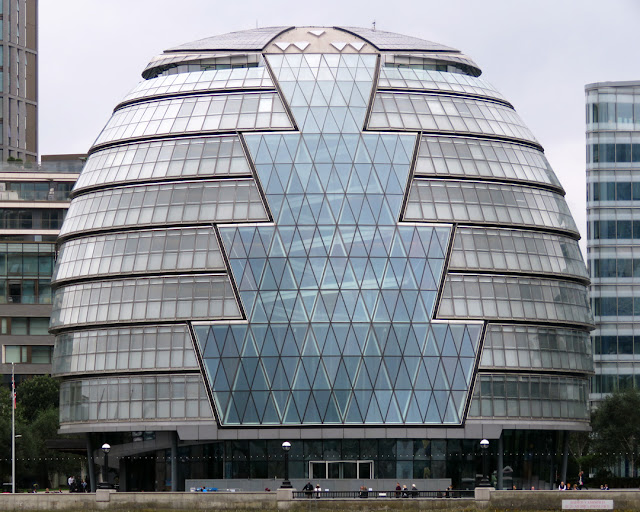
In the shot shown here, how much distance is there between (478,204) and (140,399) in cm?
2489

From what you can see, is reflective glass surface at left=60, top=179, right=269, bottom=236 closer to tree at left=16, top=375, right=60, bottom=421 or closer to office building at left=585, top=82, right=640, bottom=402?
tree at left=16, top=375, right=60, bottom=421

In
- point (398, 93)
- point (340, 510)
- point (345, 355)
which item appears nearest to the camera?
point (340, 510)

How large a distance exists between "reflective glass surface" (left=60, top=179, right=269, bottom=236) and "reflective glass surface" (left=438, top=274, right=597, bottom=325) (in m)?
13.0

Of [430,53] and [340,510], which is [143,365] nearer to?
[340,510]

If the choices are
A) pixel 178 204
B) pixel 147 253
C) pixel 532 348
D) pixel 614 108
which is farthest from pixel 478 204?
pixel 614 108

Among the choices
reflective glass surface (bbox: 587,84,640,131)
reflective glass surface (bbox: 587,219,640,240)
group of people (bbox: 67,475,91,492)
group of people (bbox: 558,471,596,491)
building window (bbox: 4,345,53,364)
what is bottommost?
group of people (bbox: 558,471,596,491)

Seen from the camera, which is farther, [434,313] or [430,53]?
[430,53]

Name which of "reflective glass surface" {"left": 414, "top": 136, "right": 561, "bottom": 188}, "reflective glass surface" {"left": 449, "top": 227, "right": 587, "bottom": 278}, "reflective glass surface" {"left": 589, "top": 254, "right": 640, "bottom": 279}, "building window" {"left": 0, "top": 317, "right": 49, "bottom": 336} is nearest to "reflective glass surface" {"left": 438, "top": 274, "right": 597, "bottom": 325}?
"reflective glass surface" {"left": 449, "top": 227, "right": 587, "bottom": 278}

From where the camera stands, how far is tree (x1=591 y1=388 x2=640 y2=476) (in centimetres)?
13050

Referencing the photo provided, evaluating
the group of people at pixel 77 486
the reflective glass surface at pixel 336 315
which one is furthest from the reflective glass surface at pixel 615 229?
the group of people at pixel 77 486

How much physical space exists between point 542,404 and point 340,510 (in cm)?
2232

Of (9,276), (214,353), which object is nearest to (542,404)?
(214,353)

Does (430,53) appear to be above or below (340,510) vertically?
above

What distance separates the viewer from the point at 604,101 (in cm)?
15562
